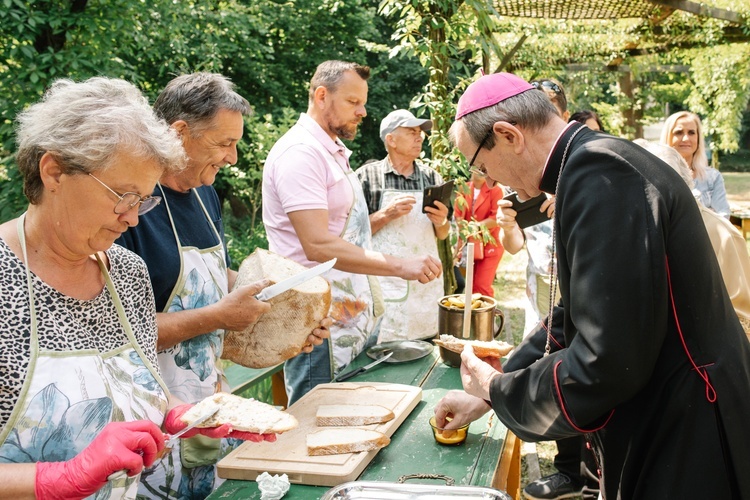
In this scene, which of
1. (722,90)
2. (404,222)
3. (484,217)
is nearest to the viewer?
(404,222)

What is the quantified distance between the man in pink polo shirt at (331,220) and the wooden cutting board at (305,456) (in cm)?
A: 57

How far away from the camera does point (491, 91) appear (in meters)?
1.80

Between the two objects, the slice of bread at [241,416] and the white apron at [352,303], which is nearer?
the slice of bread at [241,416]

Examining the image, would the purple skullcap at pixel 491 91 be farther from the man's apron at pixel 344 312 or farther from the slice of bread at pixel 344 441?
the man's apron at pixel 344 312

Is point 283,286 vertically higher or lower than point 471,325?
higher

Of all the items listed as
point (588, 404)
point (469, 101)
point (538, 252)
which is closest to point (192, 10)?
point (538, 252)

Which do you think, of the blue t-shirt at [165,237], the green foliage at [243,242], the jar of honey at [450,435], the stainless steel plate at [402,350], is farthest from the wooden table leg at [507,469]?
the green foliage at [243,242]

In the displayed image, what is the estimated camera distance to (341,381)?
8.98 ft

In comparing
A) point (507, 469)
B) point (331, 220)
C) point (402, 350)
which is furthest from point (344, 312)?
point (507, 469)

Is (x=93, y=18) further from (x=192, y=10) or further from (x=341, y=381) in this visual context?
(x=341, y=381)

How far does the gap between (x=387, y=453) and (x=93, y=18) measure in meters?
4.94

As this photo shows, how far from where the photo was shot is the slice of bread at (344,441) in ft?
6.46

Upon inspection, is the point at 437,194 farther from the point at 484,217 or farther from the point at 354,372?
the point at 484,217

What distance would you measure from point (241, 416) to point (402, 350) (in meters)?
1.30
